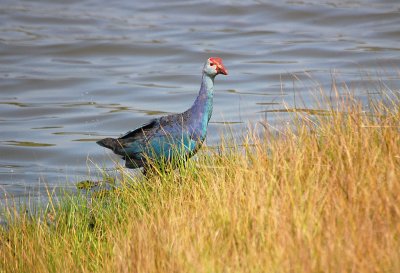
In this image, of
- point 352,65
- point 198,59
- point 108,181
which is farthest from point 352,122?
point 198,59

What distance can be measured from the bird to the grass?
0.87 metres

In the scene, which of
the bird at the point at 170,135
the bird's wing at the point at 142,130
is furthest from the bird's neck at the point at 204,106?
the bird's wing at the point at 142,130

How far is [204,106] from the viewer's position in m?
7.87

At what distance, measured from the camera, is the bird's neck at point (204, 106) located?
7.80m

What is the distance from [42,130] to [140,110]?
146 cm

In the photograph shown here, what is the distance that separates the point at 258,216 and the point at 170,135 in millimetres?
2964

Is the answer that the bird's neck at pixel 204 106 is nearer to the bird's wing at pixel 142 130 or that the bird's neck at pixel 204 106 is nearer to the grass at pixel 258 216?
the bird's wing at pixel 142 130

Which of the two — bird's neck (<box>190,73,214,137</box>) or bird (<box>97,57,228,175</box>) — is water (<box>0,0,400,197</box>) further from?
bird's neck (<box>190,73,214,137</box>)

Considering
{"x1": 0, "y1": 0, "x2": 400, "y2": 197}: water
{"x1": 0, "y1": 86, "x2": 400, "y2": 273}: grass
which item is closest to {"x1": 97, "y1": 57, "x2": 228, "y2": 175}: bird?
{"x1": 0, "y1": 86, "x2": 400, "y2": 273}: grass

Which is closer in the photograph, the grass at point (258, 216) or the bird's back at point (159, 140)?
the grass at point (258, 216)

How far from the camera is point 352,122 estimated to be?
565cm

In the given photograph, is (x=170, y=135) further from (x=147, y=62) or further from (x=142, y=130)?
(x=147, y=62)

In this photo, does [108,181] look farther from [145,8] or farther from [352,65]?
[145,8]

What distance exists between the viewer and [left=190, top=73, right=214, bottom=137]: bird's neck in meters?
7.80
